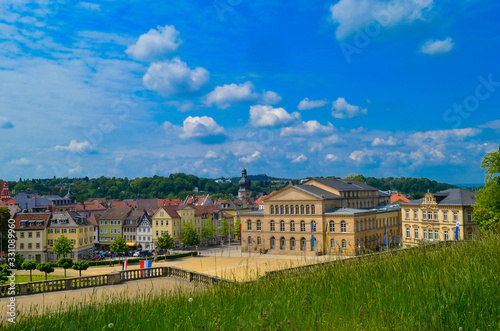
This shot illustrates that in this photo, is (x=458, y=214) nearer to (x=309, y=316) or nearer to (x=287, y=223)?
(x=287, y=223)

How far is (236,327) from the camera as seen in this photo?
331 inches

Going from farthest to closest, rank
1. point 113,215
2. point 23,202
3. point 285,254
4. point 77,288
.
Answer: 1. point 23,202
2. point 113,215
3. point 285,254
4. point 77,288

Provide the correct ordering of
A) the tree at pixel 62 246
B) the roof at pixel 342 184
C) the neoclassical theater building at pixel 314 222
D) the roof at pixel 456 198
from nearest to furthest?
the roof at pixel 456 198
the tree at pixel 62 246
the neoclassical theater building at pixel 314 222
the roof at pixel 342 184

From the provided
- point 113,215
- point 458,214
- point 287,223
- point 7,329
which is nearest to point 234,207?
point 113,215

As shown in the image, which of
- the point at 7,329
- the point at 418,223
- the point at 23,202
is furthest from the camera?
the point at 23,202

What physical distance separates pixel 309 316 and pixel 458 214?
54817mm

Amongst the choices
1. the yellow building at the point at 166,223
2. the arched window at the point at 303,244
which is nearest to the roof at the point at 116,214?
the yellow building at the point at 166,223

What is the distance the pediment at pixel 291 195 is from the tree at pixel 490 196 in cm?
2601

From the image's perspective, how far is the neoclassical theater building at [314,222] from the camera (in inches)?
2501

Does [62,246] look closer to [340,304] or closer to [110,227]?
[110,227]

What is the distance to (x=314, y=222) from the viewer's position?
65.9 meters

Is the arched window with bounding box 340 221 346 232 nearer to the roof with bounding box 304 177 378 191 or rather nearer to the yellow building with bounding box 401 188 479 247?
the yellow building with bounding box 401 188 479 247

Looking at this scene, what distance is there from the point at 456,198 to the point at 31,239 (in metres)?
66.5

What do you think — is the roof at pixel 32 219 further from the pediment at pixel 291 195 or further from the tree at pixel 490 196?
the tree at pixel 490 196
